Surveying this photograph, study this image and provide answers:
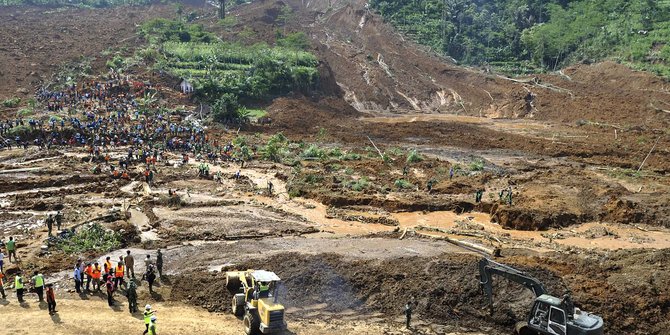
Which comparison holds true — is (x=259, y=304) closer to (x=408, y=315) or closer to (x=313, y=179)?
(x=408, y=315)

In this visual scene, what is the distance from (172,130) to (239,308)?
30.8 meters

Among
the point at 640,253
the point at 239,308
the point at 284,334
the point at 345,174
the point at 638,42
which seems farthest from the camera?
the point at 638,42

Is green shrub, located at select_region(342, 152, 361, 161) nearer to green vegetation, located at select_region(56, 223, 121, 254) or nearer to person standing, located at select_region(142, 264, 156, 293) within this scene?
green vegetation, located at select_region(56, 223, 121, 254)

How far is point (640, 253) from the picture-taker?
21797 millimetres

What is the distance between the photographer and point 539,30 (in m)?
80.9

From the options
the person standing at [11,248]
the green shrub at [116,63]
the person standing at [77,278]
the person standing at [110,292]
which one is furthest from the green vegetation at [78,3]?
the person standing at [110,292]

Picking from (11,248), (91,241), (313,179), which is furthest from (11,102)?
(11,248)

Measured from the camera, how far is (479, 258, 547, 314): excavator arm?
15.6m

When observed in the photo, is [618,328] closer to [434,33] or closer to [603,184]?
[603,184]

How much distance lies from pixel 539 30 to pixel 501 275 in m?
73.2

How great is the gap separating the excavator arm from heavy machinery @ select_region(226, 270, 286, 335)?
6.16 meters

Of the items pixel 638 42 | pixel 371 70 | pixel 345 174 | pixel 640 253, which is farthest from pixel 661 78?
pixel 640 253

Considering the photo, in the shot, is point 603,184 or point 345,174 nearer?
point 603,184

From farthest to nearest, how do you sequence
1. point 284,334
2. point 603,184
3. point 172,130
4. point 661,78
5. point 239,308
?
point 661,78 → point 172,130 → point 603,184 → point 239,308 → point 284,334
